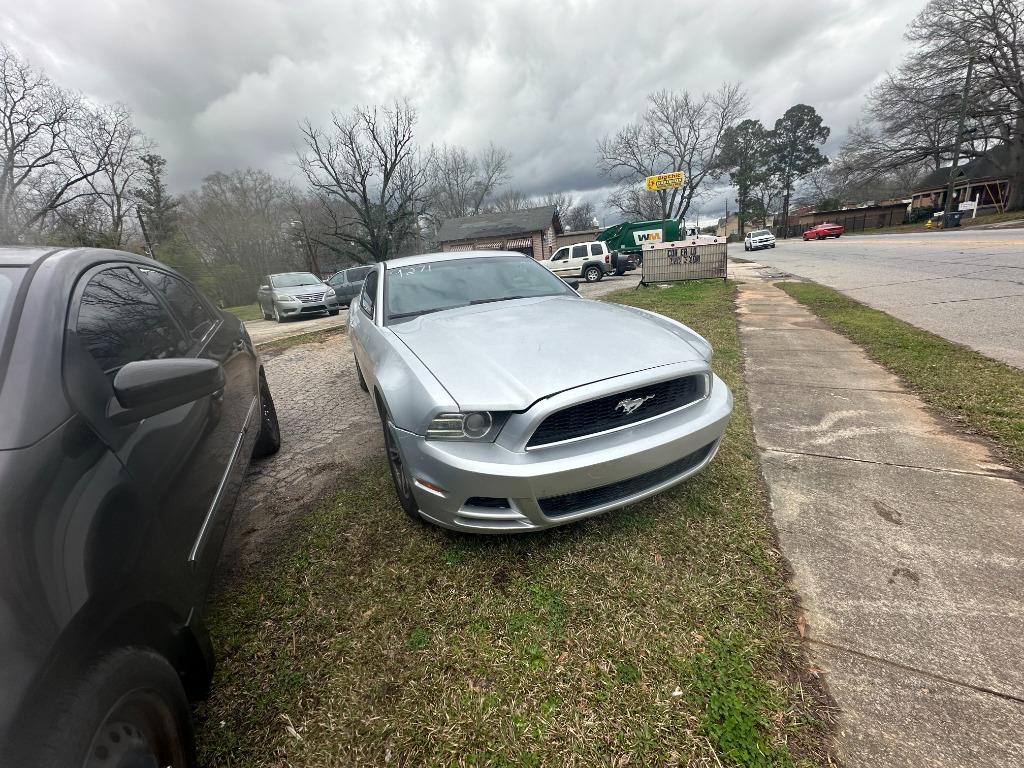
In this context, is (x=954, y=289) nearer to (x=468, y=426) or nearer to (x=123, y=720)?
(x=468, y=426)

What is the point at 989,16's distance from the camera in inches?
1134

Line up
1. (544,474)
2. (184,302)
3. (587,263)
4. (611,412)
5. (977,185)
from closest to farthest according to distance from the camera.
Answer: (544,474)
(611,412)
(184,302)
(587,263)
(977,185)

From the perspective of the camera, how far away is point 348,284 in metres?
16.1

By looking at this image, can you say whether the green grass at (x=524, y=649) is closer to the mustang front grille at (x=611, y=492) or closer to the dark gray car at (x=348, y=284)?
the mustang front grille at (x=611, y=492)

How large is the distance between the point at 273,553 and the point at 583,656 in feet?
→ 5.82

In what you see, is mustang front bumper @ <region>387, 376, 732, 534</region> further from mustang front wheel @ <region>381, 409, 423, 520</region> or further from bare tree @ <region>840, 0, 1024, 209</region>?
bare tree @ <region>840, 0, 1024, 209</region>

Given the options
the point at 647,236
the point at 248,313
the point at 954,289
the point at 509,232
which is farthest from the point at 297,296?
the point at 647,236

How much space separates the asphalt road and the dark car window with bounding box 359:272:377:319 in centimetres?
606

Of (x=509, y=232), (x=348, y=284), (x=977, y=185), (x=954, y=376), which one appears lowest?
(x=954, y=376)

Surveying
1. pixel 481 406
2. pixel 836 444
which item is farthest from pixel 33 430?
pixel 836 444

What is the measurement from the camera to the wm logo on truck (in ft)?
94.3

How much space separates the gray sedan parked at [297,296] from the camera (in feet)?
43.3

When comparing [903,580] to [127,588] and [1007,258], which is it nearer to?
[127,588]

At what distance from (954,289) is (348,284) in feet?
55.1
